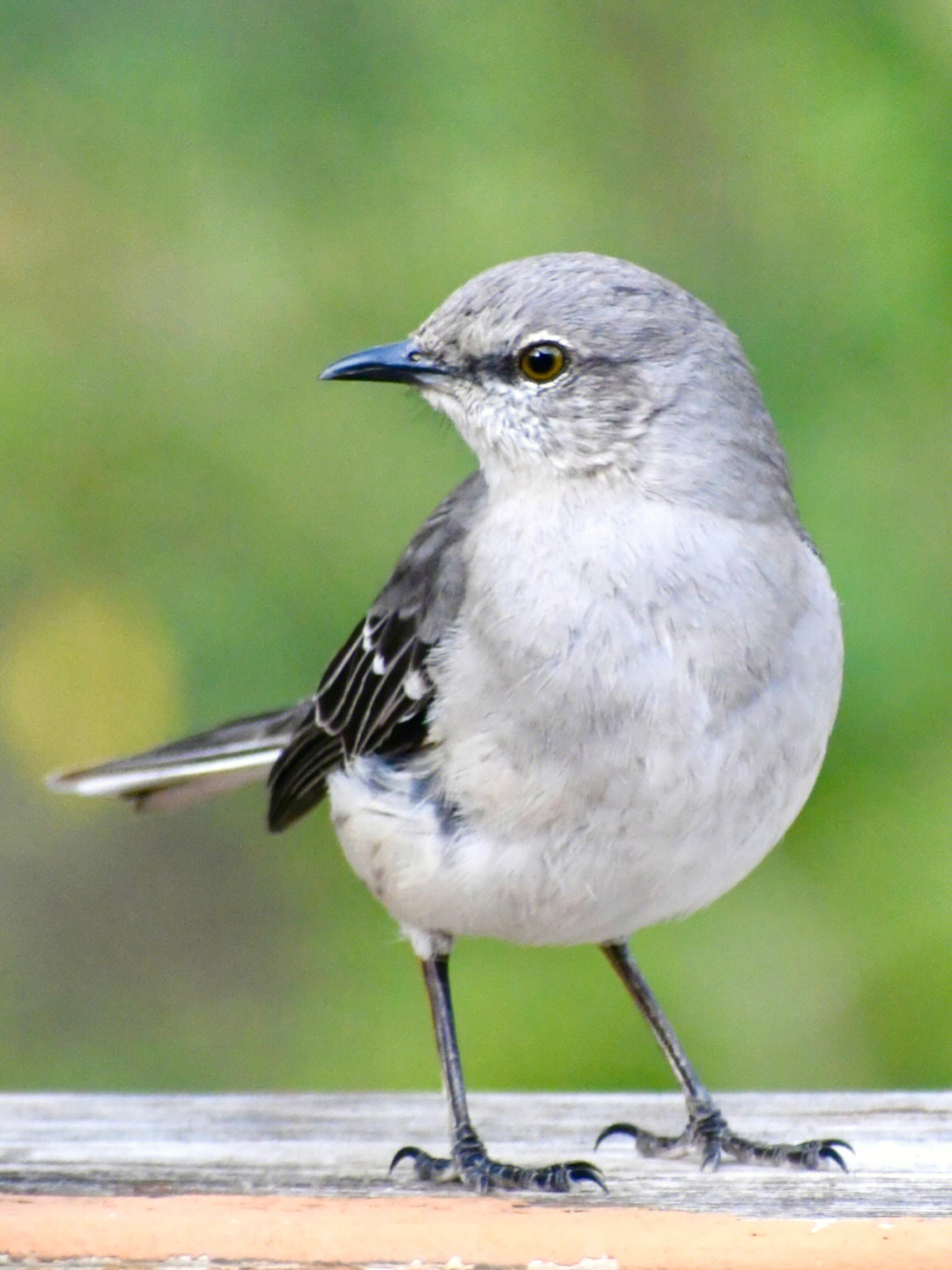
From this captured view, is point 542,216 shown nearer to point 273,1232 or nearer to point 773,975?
point 773,975

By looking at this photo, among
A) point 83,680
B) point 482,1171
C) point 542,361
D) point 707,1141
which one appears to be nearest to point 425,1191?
point 482,1171

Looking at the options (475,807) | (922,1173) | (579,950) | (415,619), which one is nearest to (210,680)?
(579,950)

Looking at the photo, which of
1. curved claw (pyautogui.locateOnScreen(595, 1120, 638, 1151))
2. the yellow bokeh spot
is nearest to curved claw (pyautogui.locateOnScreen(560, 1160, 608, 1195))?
curved claw (pyautogui.locateOnScreen(595, 1120, 638, 1151))

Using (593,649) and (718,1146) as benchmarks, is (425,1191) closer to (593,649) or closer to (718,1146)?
(718,1146)

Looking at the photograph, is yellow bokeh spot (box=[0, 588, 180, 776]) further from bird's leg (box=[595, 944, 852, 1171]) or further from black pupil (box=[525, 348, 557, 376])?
black pupil (box=[525, 348, 557, 376])

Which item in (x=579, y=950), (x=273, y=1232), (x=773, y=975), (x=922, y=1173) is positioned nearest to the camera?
(x=273, y=1232)

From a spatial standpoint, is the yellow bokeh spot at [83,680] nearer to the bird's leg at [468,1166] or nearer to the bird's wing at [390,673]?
the bird's wing at [390,673]
